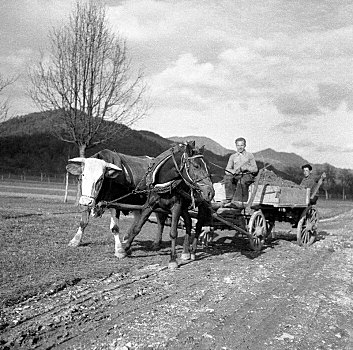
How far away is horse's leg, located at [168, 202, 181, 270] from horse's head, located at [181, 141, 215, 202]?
1.74 ft

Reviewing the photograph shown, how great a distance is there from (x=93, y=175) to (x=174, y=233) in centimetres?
191

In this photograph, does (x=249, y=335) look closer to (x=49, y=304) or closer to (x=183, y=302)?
(x=183, y=302)

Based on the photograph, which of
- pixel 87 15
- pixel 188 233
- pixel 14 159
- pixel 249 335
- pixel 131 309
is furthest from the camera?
pixel 14 159

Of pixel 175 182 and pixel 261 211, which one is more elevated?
pixel 175 182

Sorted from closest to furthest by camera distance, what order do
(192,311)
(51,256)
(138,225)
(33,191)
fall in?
1. (192,311)
2. (51,256)
3. (138,225)
4. (33,191)

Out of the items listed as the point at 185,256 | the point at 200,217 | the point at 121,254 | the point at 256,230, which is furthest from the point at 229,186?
the point at 121,254

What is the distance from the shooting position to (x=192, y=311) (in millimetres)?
5480

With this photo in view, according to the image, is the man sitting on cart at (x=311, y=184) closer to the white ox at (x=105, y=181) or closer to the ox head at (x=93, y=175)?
the white ox at (x=105, y=181)

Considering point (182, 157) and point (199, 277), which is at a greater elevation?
point (182, 157)

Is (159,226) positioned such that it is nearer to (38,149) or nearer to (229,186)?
(229,186)

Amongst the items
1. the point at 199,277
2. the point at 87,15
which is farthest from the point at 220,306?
the point at 87,15

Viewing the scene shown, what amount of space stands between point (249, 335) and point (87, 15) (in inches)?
624

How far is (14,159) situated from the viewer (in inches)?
3430

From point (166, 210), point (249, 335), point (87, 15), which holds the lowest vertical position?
point (249, 335)
